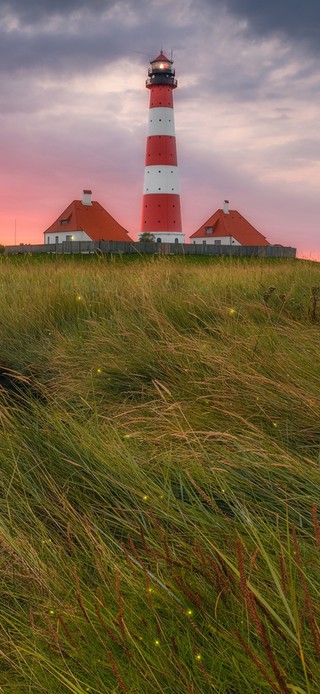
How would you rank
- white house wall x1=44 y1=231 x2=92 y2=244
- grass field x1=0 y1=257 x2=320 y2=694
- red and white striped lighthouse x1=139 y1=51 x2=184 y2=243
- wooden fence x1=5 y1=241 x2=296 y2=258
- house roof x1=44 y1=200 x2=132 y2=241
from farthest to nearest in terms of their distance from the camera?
white house wall x1=44 y1=231 x2=92 y2=244
house roof x1=44 y1=200 x2=132 y2=241
red and white striped lighthouse x1=139 y1=51 x2=184 y2=243
wooden fence x1=5 y1=241 x2=296 y2=258
grass field x1=0 y1=257 x2=320 y2=694

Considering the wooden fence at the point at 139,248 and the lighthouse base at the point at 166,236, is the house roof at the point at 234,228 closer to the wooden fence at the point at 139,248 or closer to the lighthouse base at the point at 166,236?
the lighthouse base at the point at 166,236

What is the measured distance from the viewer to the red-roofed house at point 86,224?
42.1 m

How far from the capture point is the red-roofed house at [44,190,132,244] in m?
42.1

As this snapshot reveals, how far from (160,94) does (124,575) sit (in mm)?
34545

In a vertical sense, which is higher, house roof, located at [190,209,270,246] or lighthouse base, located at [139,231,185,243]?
house roof, located at [190,209,270,246]

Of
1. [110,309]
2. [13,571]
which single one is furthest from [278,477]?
[110,309]

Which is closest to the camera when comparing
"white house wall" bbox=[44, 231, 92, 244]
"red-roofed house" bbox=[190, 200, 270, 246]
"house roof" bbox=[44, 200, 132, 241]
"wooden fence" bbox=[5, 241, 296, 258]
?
"wooden fence" bbox=[5, 241, 296, 258]

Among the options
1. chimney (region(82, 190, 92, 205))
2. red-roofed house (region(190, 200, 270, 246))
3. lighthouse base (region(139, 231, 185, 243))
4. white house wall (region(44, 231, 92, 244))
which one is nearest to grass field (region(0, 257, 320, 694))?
A: lighthouse base (region(139, 231, 185, 243))

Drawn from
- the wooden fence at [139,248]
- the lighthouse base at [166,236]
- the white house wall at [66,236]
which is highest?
the white house wall at [66,236]

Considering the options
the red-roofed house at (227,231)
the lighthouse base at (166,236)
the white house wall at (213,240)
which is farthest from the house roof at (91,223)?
the lighthouse base at (166,236)

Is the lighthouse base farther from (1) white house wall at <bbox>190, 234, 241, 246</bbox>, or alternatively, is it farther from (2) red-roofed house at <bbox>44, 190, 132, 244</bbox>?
(1) white house wall at <bbox>190, 234, 241, 246</bbox>

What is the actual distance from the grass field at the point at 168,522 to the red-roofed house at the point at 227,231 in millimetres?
40844

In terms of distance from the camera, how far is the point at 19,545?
1951 mm

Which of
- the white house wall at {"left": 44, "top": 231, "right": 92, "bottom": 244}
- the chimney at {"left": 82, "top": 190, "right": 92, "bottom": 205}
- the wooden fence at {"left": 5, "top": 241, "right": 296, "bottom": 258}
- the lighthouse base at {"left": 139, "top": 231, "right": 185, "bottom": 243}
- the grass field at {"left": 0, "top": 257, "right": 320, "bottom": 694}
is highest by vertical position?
the chimney at {"left": 82, "top": 190, "right": 92, "bottom": 205}
